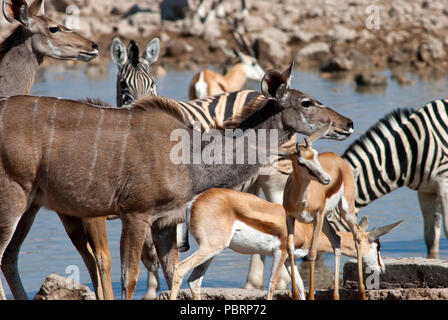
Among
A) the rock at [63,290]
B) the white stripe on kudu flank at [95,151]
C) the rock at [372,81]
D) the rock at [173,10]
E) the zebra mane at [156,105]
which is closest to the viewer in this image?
the white stripe on kudu flank at [95,151]

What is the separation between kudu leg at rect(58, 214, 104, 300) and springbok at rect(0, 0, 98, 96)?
1.27 meters

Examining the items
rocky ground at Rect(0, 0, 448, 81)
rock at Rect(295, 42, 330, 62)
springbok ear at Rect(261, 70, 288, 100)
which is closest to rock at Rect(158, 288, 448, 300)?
springbok ear at Rect(261, 70, 288, 100)

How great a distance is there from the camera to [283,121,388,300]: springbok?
239 inches

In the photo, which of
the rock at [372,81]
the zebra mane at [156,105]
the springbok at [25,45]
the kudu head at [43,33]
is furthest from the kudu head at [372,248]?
the rock at [372,81]

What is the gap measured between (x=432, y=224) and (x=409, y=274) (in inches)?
94.3

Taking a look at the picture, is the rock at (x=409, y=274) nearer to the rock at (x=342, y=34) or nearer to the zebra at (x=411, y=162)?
the zebra at (x=411, y=162)

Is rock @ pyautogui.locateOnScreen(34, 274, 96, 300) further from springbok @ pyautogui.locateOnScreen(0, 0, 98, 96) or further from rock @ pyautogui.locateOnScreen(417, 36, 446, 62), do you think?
rock @ pyautogui.locateOnScreen(417, 36, 446, 62)

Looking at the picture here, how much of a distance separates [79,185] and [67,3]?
2985cm

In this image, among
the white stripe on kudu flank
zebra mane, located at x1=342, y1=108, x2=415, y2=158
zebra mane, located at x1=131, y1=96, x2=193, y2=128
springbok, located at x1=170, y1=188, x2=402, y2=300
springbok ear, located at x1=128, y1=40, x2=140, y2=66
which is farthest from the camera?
zebra mane, located at x1=342, y1=108, x2=415, y2=158

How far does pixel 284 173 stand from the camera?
27.9 ft

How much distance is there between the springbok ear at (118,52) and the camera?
29.7 ft

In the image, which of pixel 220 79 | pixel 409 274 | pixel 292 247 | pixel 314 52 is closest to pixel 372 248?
pixel 409 274

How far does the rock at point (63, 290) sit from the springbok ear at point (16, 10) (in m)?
2.18
